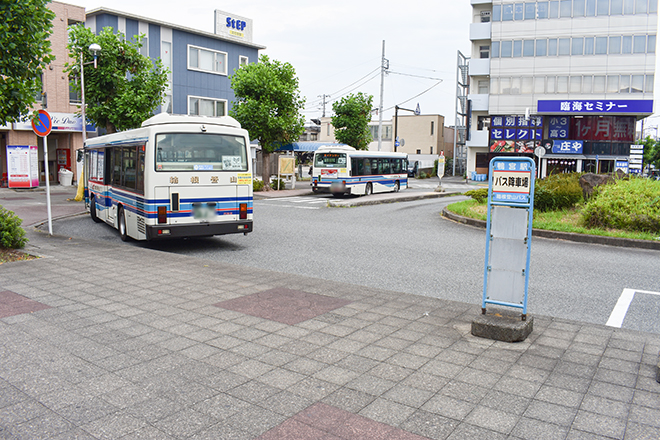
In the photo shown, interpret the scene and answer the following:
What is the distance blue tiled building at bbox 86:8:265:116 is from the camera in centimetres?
3144

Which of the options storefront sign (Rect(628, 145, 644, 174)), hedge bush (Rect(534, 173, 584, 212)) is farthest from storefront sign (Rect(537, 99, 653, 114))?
hedge bush (Rect(534, 173, 584, 212))

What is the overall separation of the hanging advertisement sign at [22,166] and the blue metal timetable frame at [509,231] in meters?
30.2

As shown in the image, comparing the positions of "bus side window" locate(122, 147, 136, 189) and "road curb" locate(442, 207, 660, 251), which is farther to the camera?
"road curb" locate(442, 207, 660, 251)

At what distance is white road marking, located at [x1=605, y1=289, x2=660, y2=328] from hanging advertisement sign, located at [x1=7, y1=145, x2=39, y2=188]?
30.6 metres

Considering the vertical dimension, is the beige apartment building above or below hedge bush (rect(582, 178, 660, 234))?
above

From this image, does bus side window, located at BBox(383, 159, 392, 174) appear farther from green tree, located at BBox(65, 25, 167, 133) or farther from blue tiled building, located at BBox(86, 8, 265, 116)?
green tree, located at BBox(65, 25, 167, 133)

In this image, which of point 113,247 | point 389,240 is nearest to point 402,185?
point 389,240

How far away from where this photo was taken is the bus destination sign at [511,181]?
489 centimetres

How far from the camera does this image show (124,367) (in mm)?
4270

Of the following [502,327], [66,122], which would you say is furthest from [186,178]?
[66,122]

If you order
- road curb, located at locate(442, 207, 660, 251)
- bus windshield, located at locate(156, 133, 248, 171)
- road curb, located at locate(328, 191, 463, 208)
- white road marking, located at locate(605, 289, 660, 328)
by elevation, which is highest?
bus windshield, located at locate(156, 133, 248, 171)

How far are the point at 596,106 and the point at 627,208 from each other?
35376 millimetres

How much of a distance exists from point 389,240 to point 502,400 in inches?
350

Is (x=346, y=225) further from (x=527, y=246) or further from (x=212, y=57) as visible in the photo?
(x=212, y=57)
